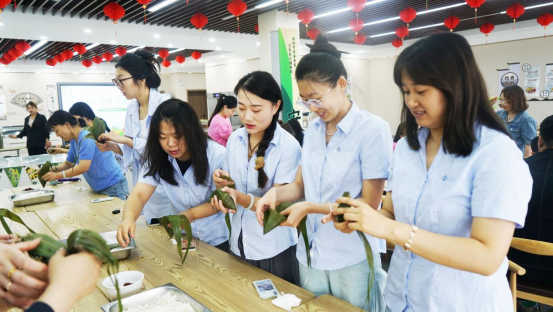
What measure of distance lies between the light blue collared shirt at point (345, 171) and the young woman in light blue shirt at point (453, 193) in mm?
252

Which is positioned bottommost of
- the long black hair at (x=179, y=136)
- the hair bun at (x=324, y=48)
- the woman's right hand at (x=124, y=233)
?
the woman's right hand at (x=124, y=233)

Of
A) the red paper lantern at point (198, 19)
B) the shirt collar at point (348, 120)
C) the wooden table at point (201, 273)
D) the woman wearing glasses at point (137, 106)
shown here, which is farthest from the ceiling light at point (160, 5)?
the shirt collar at point (348, 120)

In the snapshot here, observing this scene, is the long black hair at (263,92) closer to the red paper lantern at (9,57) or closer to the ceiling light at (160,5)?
the ceiling light at (160,5)

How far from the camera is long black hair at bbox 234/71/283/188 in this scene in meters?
1.87

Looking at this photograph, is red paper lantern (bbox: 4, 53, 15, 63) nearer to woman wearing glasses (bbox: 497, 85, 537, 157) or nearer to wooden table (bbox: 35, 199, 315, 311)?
wooden table (bbox: 35, 199, 315, 311)

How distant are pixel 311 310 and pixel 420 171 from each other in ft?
2.13

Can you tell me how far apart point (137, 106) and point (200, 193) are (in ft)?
4.44

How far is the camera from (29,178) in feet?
18.9

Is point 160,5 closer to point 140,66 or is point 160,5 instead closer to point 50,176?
point 50,176

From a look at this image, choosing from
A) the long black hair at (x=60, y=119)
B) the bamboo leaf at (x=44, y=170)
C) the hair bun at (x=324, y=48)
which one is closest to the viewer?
the hair bun at (x=324, y=48)

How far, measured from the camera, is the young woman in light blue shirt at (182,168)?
204cm

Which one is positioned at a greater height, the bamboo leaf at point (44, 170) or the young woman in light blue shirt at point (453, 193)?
the young woman in light blue shirt at point (453, 193)

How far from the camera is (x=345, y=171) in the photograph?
5.26 feet

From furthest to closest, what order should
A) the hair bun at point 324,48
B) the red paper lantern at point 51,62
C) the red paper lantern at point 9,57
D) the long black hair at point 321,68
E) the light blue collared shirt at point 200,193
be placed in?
the red paper lantern at point 51,62, the red paper lantern at point 9,57, the light blue collared shirt at point 200,193, the hair bun at point 324,48, the long black hair at point 321,68
